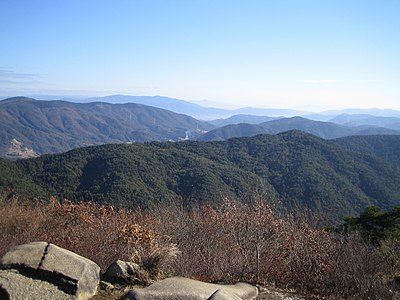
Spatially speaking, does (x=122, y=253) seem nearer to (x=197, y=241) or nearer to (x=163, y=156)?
(x=197, y=241)

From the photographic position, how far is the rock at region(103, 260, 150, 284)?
571cm

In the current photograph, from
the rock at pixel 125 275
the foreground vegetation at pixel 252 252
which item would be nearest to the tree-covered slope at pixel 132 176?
the foreground vegetation at pixel 252 252

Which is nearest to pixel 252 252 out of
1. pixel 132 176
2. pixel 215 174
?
pixel 132 176

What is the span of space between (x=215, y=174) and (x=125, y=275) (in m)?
64.7

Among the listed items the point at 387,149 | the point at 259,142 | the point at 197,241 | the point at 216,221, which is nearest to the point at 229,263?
the point at 197,241

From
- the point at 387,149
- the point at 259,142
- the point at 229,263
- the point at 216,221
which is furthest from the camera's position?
the point at 387,149

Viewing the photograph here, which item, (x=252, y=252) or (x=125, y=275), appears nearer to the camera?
(x=125, y=275)

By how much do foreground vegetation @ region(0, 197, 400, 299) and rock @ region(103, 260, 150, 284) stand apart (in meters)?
0.11

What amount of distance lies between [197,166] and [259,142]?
37.0 metres

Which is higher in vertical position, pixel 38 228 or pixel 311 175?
pixel 38 228

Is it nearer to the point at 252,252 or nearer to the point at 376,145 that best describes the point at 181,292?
the point at 252,252

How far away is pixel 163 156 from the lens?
3083 inches

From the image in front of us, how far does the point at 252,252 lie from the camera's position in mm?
7605

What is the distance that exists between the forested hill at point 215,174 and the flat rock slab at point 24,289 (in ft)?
120
